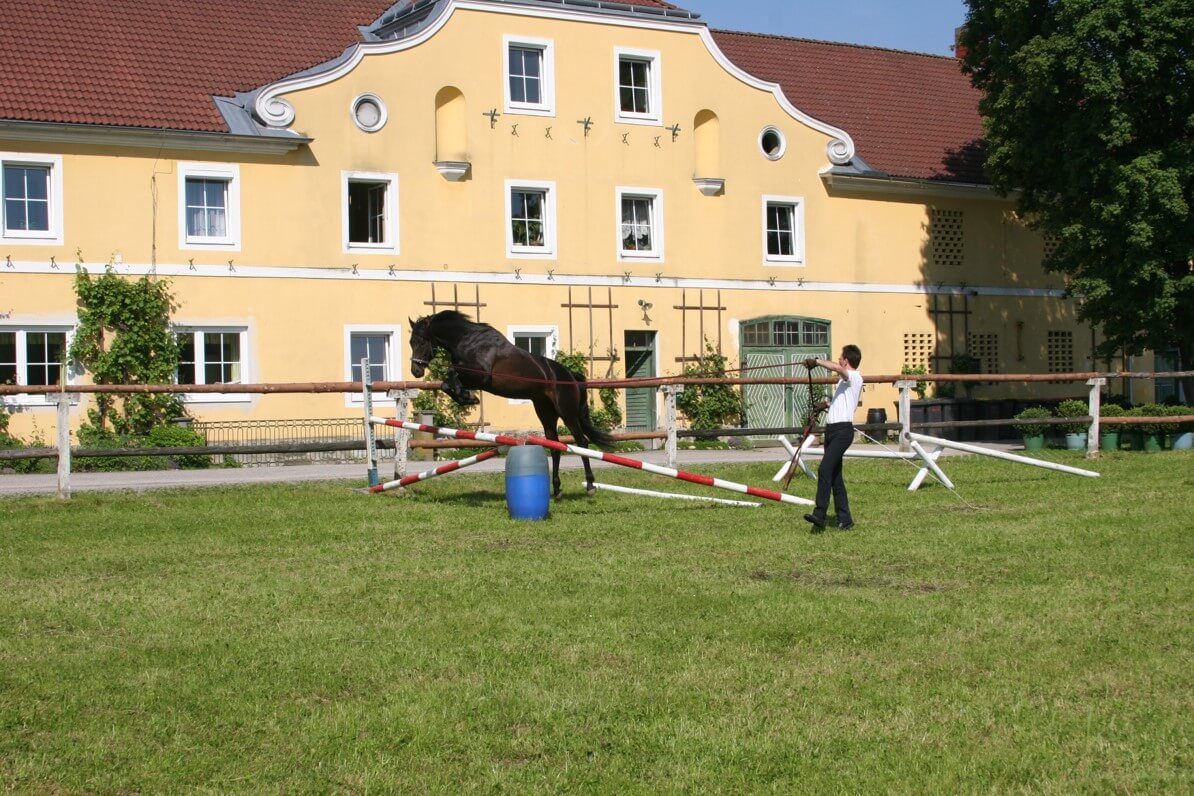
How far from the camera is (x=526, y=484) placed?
44.5 feet

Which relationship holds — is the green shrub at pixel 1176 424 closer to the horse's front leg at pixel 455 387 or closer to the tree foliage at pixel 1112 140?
the tree foliage at pixel 1112 140

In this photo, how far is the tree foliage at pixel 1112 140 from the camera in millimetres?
26078

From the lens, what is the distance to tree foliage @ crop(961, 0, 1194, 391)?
2608 centimetres

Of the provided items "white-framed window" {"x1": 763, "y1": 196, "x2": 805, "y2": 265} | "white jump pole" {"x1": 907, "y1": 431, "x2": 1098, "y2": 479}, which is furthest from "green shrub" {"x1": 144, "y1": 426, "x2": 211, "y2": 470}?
"white-framed window" {"x1": 763, "y1": 196, "x2": 805, "y2": 265}

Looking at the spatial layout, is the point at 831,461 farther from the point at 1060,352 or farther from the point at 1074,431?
the point at 1060,352

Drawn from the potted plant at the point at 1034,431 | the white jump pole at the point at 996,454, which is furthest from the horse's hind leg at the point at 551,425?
the potted plant at the point at 1034,431

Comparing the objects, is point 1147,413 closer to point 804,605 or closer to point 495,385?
point 495,385

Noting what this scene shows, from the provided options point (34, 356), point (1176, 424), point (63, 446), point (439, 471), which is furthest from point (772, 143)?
point (63, 446)

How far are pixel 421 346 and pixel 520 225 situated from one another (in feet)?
48.1

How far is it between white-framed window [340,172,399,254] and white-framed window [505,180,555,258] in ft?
8.38

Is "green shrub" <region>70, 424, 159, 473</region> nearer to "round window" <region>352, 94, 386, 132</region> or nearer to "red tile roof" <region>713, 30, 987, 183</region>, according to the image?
"round window" <region>352, 94, 386, 132</region>

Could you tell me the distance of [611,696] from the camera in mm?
6660

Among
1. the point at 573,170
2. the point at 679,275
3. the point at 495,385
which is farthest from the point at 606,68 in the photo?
the point at 495,385

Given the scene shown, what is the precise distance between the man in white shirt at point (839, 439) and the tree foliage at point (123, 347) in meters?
16.2
